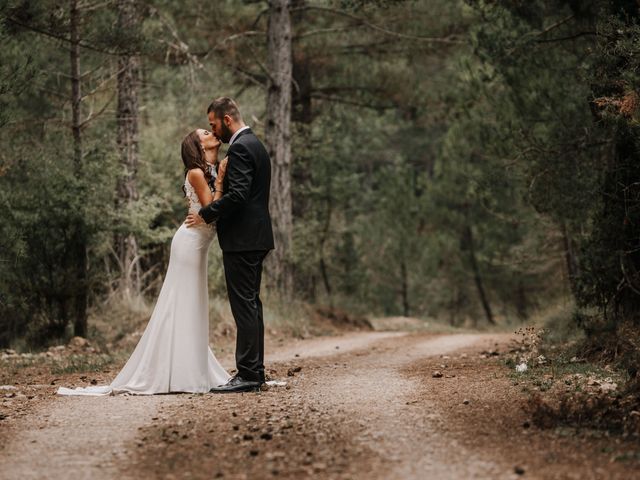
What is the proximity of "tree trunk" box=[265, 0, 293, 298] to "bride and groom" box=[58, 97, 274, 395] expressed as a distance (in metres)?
8.82

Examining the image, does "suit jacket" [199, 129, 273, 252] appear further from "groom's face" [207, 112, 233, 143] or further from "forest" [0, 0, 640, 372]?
"forest" [0, 0, 640, 372]

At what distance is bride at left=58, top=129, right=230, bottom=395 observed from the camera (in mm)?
7148

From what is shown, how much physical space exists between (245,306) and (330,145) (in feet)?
67.2

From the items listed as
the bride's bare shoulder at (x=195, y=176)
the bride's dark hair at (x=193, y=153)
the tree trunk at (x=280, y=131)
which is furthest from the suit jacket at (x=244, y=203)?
the tree trunk at (x=280, y=131)

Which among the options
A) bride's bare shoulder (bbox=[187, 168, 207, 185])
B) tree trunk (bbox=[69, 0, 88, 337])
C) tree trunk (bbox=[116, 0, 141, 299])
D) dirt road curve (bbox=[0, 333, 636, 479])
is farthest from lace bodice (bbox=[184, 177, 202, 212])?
tree trunk (bbox=[116, 0, 141, 299])

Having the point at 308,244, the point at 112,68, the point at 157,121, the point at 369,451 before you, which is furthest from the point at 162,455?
the point at 308,244

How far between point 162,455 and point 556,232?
14.3 metres

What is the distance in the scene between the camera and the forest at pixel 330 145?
9.41 metres

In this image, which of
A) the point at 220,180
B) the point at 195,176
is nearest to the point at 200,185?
the point at 195,176

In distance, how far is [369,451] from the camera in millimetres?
4582

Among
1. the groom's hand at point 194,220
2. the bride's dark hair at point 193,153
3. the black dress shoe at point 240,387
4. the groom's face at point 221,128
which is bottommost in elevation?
the black dress shoe at point 240,387

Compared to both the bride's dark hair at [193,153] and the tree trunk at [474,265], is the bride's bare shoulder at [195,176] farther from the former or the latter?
the tree trunk at [474,265]

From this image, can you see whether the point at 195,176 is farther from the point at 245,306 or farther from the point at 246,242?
the point at 245,306

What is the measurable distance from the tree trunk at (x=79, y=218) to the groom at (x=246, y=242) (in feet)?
17.1
